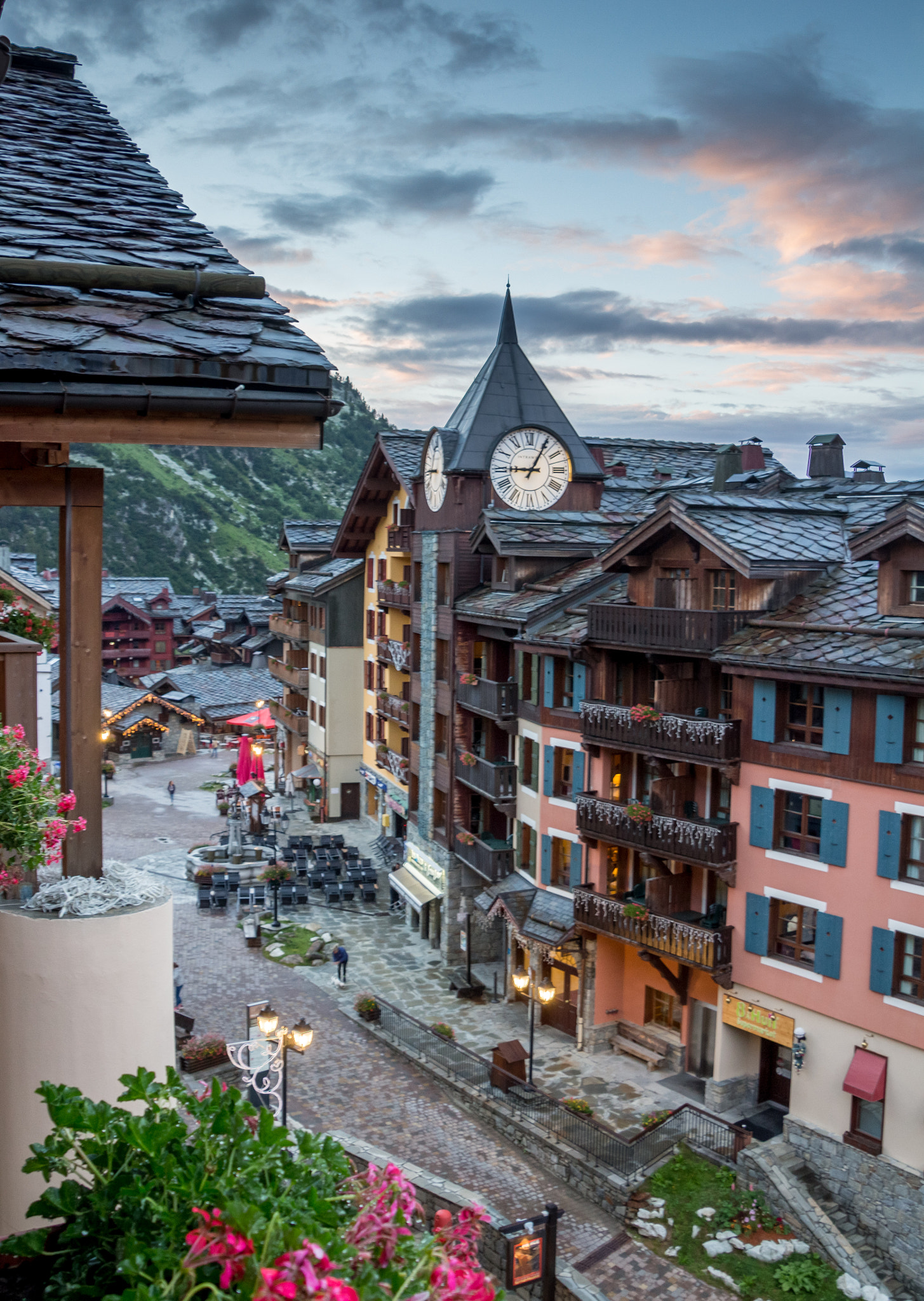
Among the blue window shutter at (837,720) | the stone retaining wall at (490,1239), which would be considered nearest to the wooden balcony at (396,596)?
the blue window shutter at (837,720)

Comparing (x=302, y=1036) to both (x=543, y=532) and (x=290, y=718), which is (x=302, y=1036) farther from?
(x=290, y=718)

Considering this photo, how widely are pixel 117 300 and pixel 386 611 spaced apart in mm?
46572

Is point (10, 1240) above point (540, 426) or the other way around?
the other way around

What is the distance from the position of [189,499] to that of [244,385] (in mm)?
189714

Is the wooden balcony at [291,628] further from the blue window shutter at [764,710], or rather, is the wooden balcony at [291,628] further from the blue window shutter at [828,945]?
the blue window shutter at [828,945]

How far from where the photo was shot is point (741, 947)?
81.3 ft

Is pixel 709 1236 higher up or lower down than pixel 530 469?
lower down

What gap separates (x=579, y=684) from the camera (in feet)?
99.1

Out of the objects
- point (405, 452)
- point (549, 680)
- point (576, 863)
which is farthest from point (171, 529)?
point (576, 863)

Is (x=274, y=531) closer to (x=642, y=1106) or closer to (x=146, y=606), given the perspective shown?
(x=146, y=606)

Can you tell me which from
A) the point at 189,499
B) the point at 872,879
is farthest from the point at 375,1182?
the point at 189,499

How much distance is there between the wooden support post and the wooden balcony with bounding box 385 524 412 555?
1495 inches

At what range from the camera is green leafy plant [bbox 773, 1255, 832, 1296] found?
19.9m

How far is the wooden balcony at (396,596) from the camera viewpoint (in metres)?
46.2
